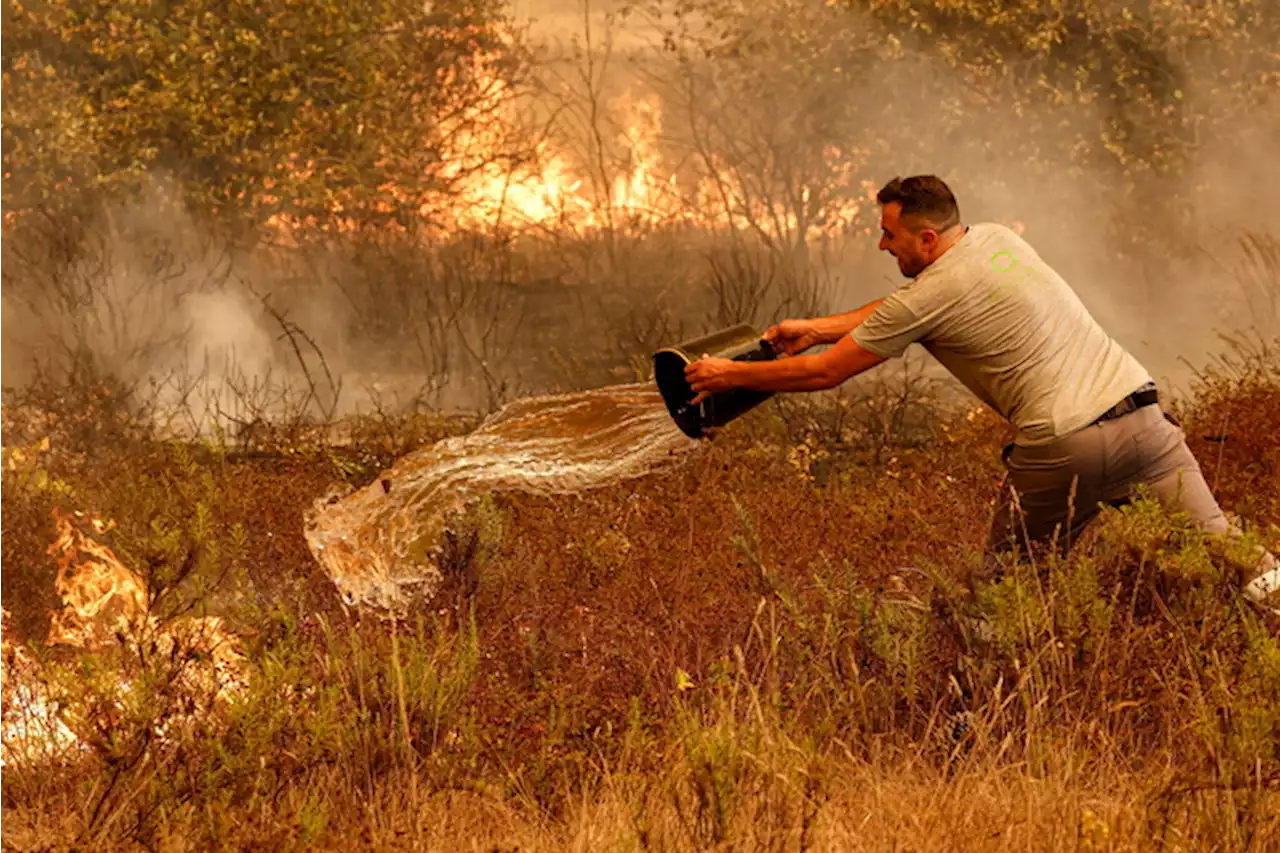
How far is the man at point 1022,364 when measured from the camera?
4707 mm

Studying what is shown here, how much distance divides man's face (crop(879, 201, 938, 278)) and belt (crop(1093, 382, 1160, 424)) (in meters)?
0.69

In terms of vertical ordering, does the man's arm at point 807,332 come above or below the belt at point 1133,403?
above

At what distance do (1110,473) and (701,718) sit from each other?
141 cm

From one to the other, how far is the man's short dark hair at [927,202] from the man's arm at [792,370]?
0.43 m

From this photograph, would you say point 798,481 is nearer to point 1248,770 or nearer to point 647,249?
point 1248,770

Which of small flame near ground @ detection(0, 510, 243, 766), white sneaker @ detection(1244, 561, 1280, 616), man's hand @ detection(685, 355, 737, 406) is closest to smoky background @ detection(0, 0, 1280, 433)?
small flame near ground @ detection(0, 510, 243, 766)

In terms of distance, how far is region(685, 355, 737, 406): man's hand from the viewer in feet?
15.5

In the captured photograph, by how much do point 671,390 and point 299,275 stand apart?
9472 mm

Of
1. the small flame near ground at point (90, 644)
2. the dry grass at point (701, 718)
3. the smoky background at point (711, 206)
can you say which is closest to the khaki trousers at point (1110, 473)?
the dry grass at point (701, 718)

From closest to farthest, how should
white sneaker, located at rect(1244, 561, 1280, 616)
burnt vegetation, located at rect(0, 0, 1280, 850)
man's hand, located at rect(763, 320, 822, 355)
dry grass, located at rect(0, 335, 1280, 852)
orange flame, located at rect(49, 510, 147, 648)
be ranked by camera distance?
dry grass, located at rect(0, 335, 1280, 852) < burnt vegetation, located at rect(0, 0, 1280, 850) < white sneaker, located at rect(1244, 561, 1280, 616) < man's hand, located at rect(763, 320, 822, 355) < orange flame, located at rect(49, 510, 147, 648)

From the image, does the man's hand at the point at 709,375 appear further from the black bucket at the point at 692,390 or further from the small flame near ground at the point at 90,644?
the small flame near ground at the point at 90,644

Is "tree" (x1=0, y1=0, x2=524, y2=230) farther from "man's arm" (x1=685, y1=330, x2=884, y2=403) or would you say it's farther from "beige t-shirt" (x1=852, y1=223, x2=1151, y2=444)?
"beige t-shirt" (x1=852, y1=223, x2=1151, y2=444)

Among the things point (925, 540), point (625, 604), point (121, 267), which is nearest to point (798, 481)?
point (925, 540)

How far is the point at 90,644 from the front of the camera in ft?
18.4
